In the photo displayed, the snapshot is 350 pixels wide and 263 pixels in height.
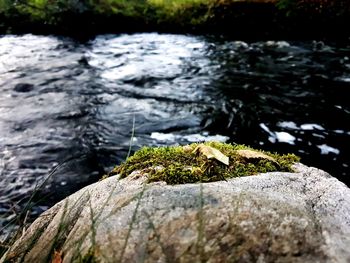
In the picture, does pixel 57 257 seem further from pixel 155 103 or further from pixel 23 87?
pixel 23 87

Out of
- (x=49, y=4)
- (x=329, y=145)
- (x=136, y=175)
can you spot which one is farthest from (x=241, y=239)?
(x=49, y=4)

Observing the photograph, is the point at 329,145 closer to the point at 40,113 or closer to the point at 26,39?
the point at 40,113

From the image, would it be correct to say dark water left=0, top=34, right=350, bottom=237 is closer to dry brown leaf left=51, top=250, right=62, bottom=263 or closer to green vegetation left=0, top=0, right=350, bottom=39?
green vegetation left=0, top=0, right=350, bottom=39

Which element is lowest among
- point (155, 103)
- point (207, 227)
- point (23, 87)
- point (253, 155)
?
point (23, 87)

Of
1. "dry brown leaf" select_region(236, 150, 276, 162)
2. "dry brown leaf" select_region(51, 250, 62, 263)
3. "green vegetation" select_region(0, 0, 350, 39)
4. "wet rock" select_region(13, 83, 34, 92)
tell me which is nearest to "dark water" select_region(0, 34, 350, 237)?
"wet rock" select_region(13, 83, 34, 92)

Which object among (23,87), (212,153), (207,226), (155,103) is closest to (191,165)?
(212,153)

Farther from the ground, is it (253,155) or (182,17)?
(253,155)
